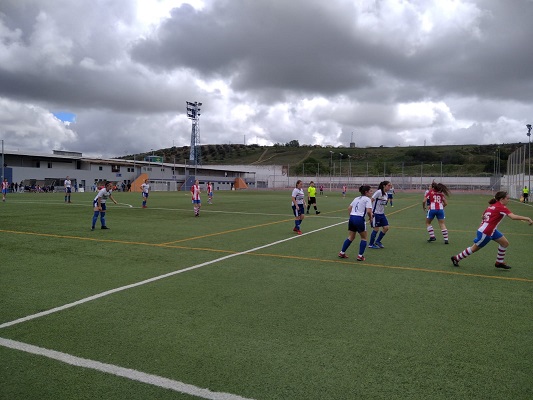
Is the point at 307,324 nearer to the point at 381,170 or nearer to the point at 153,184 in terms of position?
the point at 153,184

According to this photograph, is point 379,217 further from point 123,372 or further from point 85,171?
point 85,171

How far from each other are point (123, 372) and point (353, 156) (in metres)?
152

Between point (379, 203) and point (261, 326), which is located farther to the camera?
point (379, 203)

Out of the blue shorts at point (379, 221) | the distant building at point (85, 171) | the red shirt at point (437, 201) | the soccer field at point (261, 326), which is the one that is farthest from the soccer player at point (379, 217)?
the distant building at point (85, 171)

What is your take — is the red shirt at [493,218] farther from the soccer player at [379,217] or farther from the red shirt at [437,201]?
the red shirt at [437,201]

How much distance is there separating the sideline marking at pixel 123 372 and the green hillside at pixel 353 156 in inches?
3210

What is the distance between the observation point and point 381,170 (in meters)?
85.1

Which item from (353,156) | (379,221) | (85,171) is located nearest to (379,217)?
(379,221)

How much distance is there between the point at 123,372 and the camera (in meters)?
3.81

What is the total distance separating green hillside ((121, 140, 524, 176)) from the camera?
9777 centimetres

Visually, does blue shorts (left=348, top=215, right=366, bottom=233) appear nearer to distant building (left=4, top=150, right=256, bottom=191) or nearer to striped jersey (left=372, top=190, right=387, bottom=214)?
striped jersey (left=372, top=190, right=387, bottom=214)

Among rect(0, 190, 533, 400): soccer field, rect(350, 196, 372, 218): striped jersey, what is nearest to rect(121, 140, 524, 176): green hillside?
rect(350, 196, 372, 218): striped jersey

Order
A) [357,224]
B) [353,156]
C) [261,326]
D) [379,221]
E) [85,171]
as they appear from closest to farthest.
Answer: [261,326] → [357,224] → [379,221] → [85,171] → [353,156]

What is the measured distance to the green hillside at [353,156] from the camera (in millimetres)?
97769
